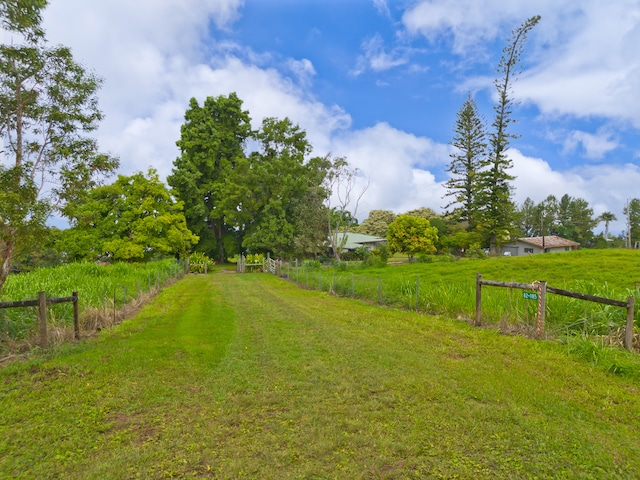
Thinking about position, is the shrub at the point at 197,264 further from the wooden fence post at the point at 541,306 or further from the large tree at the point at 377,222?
the large tree at the point at 377,222

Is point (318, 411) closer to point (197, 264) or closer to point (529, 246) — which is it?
point (197, 264)

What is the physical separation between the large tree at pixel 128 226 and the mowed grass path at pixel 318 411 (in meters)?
23.3

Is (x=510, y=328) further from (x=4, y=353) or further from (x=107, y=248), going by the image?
(x=107, y=248)

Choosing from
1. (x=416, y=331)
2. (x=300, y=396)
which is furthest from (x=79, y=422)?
(x=416, y=331)

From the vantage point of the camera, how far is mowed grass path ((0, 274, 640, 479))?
3320mm

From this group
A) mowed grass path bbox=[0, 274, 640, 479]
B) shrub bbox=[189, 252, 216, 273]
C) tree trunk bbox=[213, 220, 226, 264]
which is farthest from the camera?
tree trunk bbox=[213, 220, 226, 264]

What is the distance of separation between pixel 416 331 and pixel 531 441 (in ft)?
16.3

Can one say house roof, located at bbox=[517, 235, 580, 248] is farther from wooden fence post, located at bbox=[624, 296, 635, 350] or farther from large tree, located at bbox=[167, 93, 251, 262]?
wooden fence post, located at bbox=[624, 296, 635, 350]

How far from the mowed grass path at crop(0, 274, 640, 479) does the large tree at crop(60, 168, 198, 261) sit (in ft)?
76.6

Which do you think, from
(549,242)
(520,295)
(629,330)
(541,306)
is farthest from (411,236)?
(629,330)

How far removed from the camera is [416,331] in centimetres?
859

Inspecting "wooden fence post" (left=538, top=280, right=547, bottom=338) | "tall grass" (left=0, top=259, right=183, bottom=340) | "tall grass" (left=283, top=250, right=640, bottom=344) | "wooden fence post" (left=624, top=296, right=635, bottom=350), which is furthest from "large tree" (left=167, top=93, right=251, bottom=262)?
"wooden fence post" (left=624, top=296, right=635, bottom=350)

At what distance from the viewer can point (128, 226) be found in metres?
29.4

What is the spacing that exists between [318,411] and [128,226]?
29.5 meters
